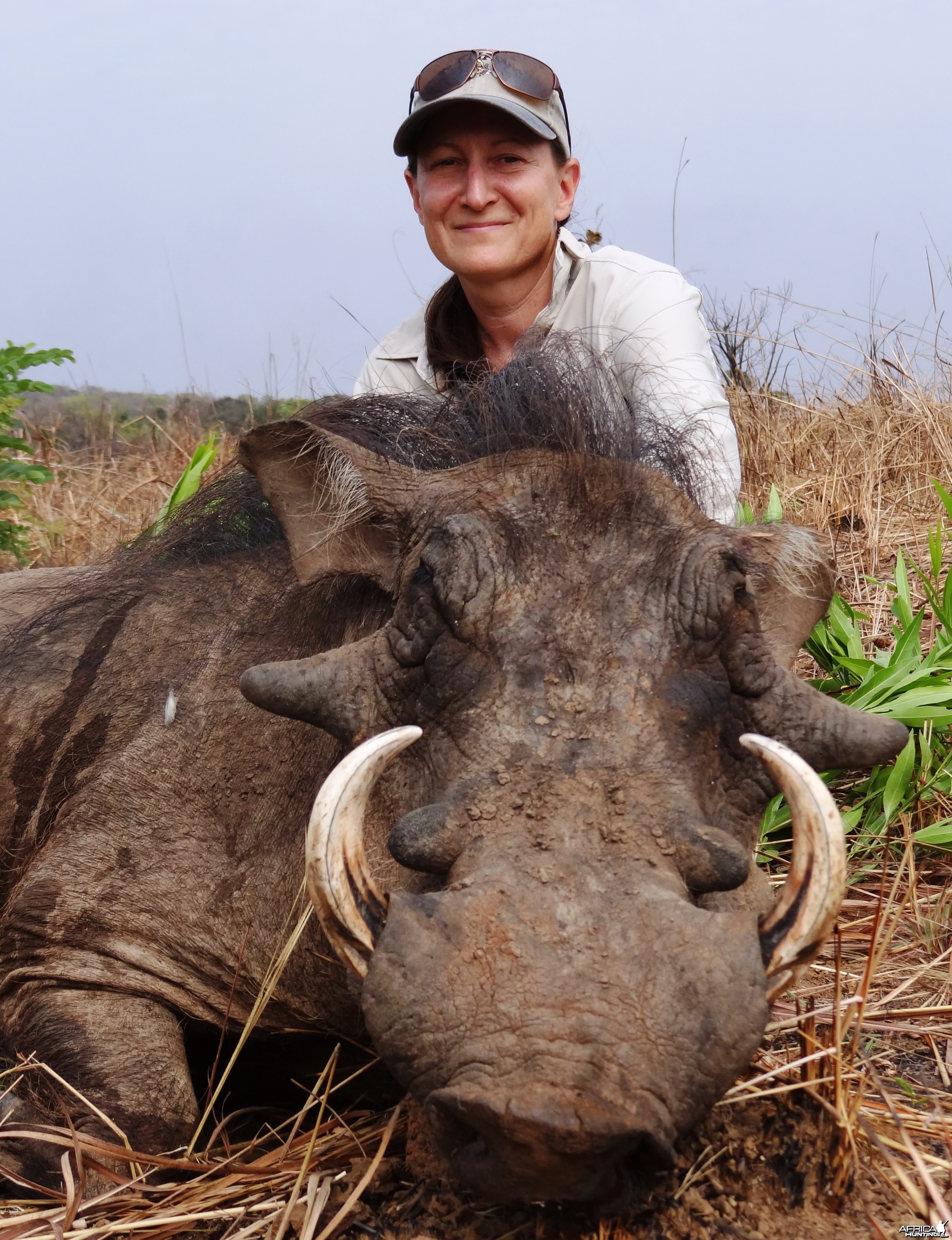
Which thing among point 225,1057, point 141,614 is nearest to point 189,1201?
point 225,1057

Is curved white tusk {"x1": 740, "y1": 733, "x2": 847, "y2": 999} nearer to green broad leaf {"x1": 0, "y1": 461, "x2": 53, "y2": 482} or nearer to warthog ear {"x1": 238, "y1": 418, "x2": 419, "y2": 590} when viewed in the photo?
warthog ear {"x1": 238, "y1": 418, "x2": 419, "y2": 590}

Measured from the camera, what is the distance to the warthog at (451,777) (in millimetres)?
1656

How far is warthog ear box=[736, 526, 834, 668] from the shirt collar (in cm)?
151

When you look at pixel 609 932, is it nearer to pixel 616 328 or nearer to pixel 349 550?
pixel 349 550

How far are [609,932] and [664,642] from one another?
621mm

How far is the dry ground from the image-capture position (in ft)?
6.17

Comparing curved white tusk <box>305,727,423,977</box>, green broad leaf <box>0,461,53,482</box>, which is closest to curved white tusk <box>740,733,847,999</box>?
curved white tusk <box>305,727,423,977</box>

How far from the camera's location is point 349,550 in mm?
2730

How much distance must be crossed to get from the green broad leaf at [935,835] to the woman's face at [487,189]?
205cm

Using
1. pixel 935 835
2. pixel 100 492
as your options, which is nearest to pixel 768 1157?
pixel 935 835

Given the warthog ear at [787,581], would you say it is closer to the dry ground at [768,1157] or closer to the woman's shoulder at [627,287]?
the dry ground at [768,1157]

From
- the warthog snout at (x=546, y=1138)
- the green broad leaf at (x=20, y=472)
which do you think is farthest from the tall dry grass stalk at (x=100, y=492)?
the warthog snout at (x=546, y=1138)

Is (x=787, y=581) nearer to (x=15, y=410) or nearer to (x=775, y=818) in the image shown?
(x=775, y=818)

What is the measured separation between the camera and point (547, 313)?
4070 mm
